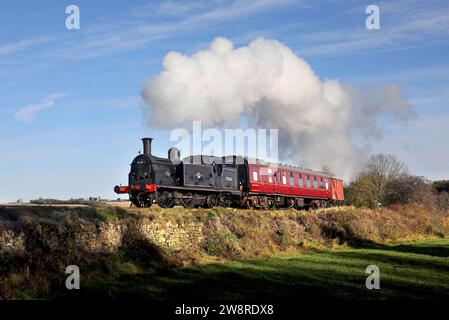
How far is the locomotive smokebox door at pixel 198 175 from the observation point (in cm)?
2906

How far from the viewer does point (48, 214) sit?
1833 centimetres

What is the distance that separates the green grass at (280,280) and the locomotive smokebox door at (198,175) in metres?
7.49

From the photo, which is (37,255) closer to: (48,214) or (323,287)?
(48,214)

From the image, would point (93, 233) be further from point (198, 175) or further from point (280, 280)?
point (198, 175)

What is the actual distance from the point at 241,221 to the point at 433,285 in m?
10.8

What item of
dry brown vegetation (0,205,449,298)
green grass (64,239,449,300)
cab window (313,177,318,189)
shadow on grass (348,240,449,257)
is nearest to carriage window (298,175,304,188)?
cab window (313,177,318,189)

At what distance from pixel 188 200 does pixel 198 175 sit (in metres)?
1.72

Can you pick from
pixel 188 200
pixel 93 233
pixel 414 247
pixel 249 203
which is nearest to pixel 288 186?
pixel 249 203

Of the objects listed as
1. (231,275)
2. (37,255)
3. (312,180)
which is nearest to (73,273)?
(37,255)

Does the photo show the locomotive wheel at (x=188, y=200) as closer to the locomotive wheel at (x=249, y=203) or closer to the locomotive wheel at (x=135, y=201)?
the locomotive wheel at (x=135, y=201)

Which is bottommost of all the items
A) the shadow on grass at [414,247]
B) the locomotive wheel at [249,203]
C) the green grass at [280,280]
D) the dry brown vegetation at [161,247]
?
the shadow on grass at [414,247]

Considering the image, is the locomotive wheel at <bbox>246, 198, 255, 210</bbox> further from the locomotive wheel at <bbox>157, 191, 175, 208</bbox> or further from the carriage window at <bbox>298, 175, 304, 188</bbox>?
the locomotive wheel at <bbox>157, 191, 175, 208</bbox>

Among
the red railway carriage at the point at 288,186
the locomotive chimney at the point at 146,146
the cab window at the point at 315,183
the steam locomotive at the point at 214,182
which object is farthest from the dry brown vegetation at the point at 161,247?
the cab window at the point at 315,183

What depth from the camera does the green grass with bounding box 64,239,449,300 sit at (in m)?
15.4
